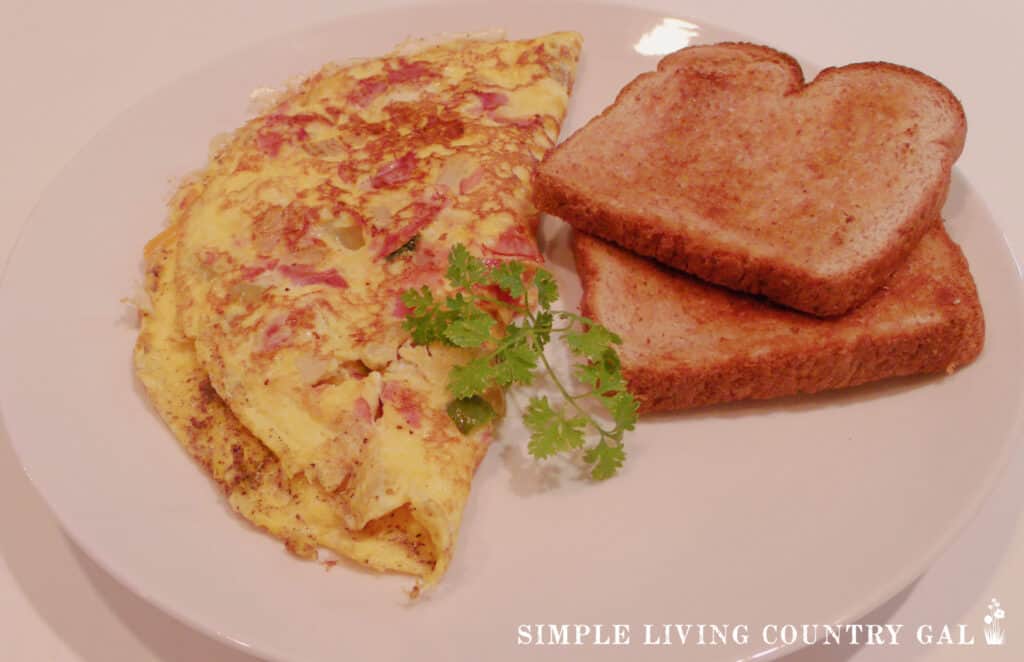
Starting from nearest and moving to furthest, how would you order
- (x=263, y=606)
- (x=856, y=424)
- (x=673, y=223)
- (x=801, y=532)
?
(x=263, y=606) < (x=801, y=532) < (x=856, y=424) < (x=673, y=223)

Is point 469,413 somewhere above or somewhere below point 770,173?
below

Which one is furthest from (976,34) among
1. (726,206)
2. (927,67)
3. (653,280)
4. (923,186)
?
(653,280)

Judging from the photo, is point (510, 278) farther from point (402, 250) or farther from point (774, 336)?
point (774, 336)

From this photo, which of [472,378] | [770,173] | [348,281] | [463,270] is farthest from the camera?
[770,173]

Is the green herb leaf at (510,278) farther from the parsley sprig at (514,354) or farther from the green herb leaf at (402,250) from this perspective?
the green herb leaf at (402,250)

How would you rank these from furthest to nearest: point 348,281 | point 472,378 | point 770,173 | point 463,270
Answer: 1. point 770,173
2. point 348,281
3. point 463,270
4. point 472,378

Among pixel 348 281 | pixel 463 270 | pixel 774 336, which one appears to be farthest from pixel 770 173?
pixel 348 281

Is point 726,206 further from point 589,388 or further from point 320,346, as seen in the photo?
point 320,346
